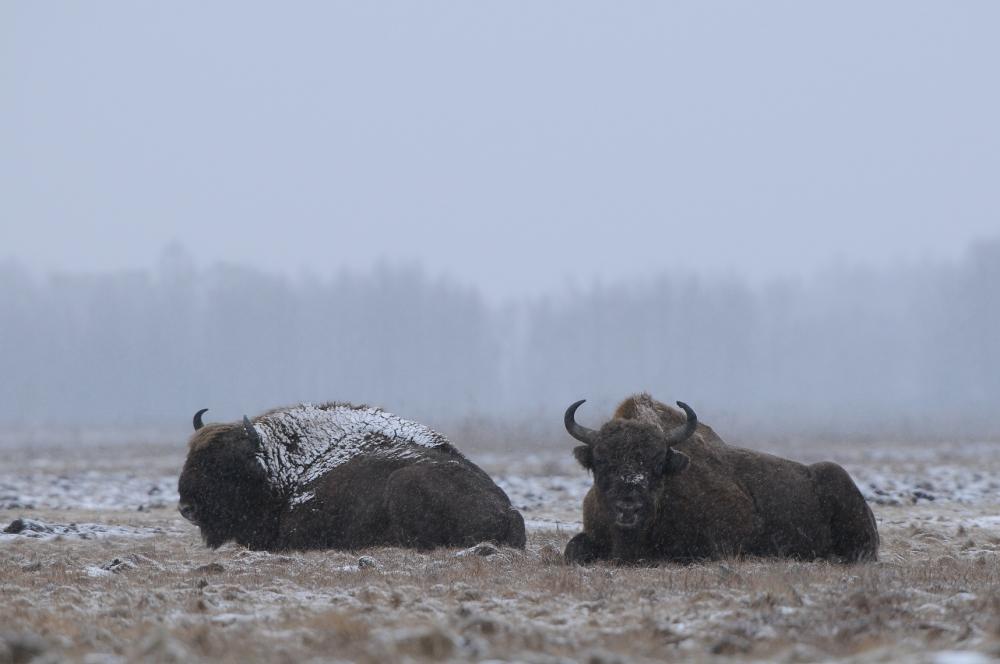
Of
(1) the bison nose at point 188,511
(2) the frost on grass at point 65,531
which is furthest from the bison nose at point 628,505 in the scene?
(2) the frost on grass at point 65,531

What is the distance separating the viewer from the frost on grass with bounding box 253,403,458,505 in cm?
1425

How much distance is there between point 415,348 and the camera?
118250mm

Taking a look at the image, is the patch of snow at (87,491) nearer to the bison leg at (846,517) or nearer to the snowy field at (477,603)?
the snowy field at (477,603)

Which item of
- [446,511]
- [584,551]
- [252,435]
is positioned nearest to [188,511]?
[252,435]

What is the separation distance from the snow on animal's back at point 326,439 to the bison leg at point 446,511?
1.91 ft

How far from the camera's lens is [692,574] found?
404 inches

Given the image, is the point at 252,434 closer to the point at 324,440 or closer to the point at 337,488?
the point at 324,440

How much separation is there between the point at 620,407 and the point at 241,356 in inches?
4236

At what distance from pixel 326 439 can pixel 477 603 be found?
22.1 feet

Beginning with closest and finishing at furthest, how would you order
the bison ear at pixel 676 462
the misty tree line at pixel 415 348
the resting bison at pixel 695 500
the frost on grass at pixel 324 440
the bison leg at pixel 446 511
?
the resting bison at pixel 695 500 → the bison ear at pixel 676 462 → the bison leg at pixel 446 511 → the frost on grass at pixel 324 440 → the misty tree line at pixel 415 348

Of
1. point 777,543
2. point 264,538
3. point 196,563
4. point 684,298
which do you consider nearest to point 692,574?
point 777,543

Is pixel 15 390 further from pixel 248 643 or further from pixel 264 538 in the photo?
pixel 248 643

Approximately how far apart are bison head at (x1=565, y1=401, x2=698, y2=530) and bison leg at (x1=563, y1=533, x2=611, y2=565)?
0.39 metres

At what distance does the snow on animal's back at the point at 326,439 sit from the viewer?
1427 centimetres
